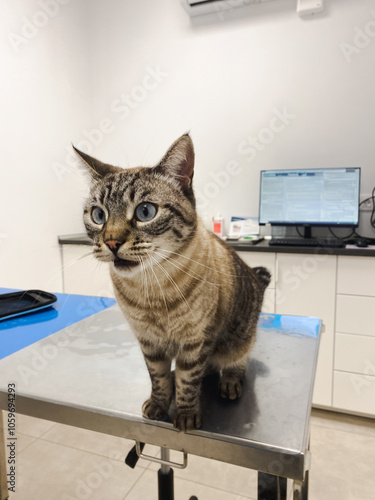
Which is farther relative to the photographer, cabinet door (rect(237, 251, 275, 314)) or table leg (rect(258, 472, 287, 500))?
cabinet door (rect(237, 251, 275, 314))

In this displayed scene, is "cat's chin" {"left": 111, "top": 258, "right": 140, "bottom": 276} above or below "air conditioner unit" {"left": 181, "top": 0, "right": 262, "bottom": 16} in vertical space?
below

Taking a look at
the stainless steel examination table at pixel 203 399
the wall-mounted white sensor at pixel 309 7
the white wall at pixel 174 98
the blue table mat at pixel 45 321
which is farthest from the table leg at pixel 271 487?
the wall-mounted white sensor at pixel 309 7

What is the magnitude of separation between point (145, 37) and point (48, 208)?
5.13ft

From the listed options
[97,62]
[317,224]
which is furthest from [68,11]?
[317,224]

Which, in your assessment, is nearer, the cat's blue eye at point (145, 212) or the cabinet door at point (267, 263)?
the cat's blue eye at point (145, 212)

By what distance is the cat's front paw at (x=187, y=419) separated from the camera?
67cm

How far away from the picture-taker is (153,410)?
72cm

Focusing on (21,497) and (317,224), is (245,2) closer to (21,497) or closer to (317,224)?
(317,224)

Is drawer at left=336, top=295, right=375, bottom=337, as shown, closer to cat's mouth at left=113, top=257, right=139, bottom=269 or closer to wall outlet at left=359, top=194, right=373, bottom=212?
wall outlet at left=359, top=194, right=373, bottom=212

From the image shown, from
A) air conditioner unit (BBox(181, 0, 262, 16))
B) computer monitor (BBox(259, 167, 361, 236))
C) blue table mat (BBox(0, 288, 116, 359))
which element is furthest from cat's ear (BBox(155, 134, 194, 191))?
air conditioner unit (BBox(181, 0, 262, 16))

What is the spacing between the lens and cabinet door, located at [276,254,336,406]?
197cm

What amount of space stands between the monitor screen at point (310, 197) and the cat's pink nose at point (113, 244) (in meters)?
1.87

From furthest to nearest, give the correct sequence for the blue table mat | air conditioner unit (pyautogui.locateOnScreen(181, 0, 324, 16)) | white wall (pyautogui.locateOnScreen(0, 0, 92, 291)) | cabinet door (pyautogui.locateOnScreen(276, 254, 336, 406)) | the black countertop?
air conditioner unit (pyautogui.locateOnScreen(181, 0, 324, 16)) < white wall (pyautogui.locateOnScreen(0, 0, 92, 291)) < cabinet door (pyautogui.locateOnScreen(276, 254, 336, 406)) < the black countertop < the blue table mat

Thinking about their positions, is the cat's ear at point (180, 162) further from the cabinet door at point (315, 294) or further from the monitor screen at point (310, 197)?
the monitor screen at point (310, 197)
